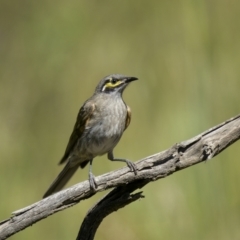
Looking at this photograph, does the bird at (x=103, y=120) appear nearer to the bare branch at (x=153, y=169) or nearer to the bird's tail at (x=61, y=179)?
the bird's tail at (x=61, y=179)

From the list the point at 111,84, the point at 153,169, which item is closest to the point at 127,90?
the point at 111,84

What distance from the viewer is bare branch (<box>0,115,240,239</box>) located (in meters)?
2.81

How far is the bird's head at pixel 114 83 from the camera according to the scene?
3820 mm

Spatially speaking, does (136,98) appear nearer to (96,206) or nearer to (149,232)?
(149,232)

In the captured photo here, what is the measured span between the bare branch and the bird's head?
1.07m

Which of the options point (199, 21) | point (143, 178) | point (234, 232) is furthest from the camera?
point (199, 21)

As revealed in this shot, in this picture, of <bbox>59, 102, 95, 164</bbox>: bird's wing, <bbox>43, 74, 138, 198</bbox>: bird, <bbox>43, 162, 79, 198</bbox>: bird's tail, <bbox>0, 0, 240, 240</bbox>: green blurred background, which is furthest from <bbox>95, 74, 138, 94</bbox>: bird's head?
<bbox>0, 0, 240, 240</bbox>: green blurred background

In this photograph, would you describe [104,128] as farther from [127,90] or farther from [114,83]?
[127,90]

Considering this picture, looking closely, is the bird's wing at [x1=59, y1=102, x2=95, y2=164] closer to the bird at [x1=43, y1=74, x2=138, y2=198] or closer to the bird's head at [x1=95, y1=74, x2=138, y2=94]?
the bird at [x1=43, y1=74, x2=138, y2=198]

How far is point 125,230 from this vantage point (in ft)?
15.7

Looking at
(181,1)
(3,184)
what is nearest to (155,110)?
(181,1)

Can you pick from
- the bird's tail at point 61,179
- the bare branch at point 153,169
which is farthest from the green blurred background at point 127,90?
the bare branch at point 153,169

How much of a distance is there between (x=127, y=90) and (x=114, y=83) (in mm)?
1124

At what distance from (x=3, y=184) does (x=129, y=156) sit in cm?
112
